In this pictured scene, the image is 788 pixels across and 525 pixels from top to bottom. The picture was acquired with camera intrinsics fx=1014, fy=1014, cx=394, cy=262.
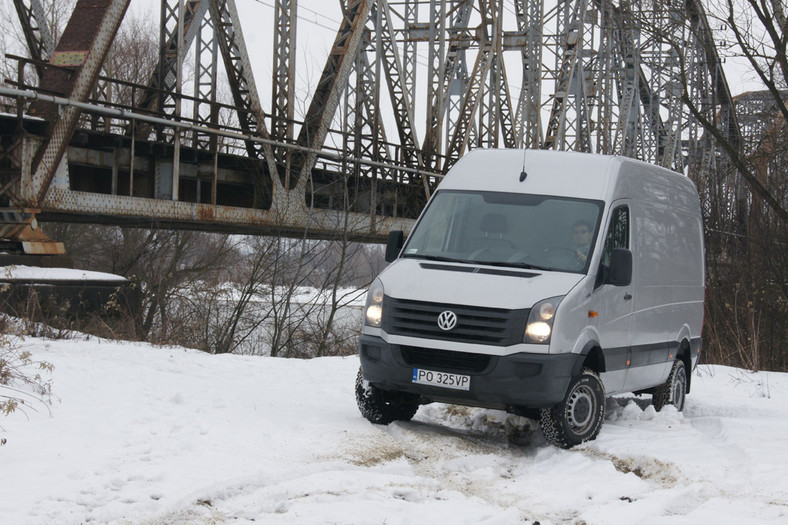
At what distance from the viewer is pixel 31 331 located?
10.7 metres

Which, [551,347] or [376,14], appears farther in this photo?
[376,14]

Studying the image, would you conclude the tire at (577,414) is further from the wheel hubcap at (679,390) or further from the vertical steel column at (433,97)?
the vertical steel column at (433,97)

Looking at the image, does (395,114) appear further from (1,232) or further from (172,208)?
(1,232)

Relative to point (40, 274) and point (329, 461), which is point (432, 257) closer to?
point (329, 461)

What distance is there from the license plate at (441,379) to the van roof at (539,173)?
1.88 meters

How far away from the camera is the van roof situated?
8359mm

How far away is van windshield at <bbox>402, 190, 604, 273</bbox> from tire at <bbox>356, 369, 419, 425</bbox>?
3.71ft

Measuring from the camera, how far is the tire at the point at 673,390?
32.2 feet

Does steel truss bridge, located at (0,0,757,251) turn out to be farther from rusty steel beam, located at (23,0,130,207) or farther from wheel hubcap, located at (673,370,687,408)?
wheel hubcap, located at (673,370,687,408)

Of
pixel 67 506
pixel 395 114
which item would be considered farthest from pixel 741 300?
pixel 67 506

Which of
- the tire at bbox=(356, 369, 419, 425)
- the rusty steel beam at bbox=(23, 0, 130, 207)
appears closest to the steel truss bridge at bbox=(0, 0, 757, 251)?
the rusty steel beam at bbox=(23, 0, 130, 207)

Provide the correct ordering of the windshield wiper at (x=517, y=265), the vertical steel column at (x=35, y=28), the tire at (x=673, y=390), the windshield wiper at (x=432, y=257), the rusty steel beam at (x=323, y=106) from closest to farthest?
1. the windshield wiper at (x=517, y=265)
2. the windshield wiper at (x=432, y=257)
3. the tire at (x=673, y=390)
4. the vertical steel column at (x=35, y=28)
5. the rusty steel beam at (x=323, y=106)

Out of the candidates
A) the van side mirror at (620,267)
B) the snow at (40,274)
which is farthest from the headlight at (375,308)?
the snow at (40,274)

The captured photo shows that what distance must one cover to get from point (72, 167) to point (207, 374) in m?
4.61
